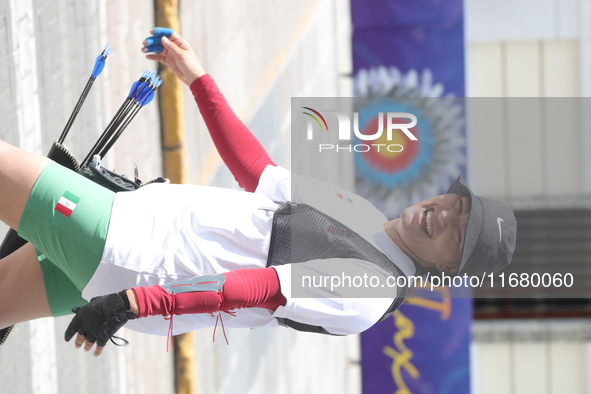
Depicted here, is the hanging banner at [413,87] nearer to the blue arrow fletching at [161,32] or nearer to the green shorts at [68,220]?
the blue arrow fletching at [161,32]

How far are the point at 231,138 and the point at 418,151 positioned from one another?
12.9 ft

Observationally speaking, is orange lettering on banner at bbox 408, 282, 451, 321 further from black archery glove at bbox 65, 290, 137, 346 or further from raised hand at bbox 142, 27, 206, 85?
black archery glove at bbox 65, 290, 137, 346

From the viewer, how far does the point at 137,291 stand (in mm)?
2652

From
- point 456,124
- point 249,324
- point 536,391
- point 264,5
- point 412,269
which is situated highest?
point 264,5

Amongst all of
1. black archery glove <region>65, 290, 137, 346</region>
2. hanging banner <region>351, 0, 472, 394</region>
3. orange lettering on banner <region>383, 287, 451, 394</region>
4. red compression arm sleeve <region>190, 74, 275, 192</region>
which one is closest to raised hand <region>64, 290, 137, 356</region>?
black archery glove <region>65, 290, 137, 346</region>

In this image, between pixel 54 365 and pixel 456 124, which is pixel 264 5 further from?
pixel 54 365

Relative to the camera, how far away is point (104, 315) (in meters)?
2.60

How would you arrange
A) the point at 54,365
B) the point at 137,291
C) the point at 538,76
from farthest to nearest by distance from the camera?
the point at 538,76 < the point at 54,365 < the point at 137,291

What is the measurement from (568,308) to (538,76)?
3.21 meters

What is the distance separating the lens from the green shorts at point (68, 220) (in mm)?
2797

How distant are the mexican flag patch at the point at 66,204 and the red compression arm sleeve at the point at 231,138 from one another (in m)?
0.77

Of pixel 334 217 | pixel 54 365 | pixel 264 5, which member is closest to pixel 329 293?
pixel 334 217

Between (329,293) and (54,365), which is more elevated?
(329,293)

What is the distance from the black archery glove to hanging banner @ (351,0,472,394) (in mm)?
4559
